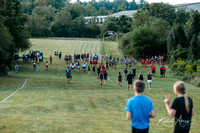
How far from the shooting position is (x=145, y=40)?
61531mm

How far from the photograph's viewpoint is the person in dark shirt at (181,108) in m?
5.49

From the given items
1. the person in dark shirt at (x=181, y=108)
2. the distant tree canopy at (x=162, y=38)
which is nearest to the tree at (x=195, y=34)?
the distant tree canopy at (x=162, y=38)

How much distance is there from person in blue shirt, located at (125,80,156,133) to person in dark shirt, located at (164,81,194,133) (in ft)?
1.29

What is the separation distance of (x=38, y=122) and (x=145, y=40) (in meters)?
52.3

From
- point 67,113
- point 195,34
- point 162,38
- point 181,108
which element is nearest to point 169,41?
point 195,34

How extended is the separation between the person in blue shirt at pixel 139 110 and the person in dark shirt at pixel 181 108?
1.29ft

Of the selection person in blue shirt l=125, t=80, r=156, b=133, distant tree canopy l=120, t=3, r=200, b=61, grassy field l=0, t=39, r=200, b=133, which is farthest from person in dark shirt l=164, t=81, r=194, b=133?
distant tree canopy l=120, t=3, r=200, b=61

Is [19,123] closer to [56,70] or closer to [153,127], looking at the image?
[153,127]

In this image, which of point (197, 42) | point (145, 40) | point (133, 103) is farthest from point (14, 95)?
point (145, 40)

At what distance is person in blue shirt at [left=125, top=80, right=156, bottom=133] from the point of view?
5504mm

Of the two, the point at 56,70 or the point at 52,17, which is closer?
the point at 56,70

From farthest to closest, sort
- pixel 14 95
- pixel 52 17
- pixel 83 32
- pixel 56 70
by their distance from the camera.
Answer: pixel 52 17
pixel 83 32
pixel 56 70
pixel 14 95

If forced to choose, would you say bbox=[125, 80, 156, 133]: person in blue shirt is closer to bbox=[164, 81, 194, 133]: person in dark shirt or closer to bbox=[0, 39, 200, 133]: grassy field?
bbox=[164, 81, 194, 133]: person in dark shirt

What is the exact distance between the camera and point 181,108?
5.64m
